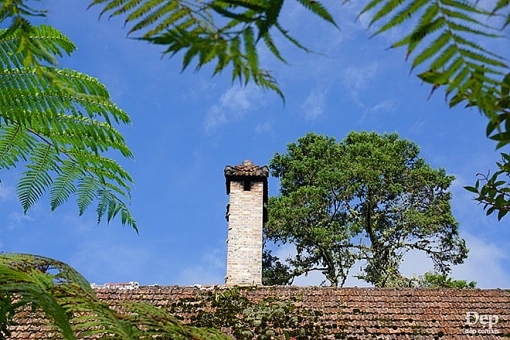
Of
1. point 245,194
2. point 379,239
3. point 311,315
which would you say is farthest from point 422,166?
point 311,315

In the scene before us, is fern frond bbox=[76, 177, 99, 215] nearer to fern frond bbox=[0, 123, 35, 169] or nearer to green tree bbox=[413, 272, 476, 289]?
fern frond bbox=[0, 123, 35, 169]

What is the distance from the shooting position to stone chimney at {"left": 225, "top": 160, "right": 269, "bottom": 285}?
10725mm

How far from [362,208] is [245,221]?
7.56 m

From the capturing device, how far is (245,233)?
1095cm

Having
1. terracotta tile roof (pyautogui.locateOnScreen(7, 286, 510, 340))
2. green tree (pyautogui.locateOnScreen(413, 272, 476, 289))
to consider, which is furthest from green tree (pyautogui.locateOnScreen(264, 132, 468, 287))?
terracotta tile roof (pyautogui.locateOnScreen(7, 286, 510, 340))

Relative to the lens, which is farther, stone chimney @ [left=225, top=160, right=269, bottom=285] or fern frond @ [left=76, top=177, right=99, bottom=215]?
stone chimney @ [left=225, top=160, right=269, bottom=285]

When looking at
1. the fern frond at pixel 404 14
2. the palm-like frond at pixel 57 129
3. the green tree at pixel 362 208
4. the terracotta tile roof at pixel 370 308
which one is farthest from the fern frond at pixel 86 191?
the green tree at pixel 362 208

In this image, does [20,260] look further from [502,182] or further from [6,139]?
[502,182]

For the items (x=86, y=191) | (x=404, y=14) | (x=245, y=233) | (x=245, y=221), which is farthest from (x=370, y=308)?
(x=404, y=14)

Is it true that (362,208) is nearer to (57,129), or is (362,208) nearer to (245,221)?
(245,221)

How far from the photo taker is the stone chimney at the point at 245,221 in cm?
1073

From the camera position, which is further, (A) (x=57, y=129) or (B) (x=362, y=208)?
(B) (x=362, y=208)

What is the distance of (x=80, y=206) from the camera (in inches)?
112

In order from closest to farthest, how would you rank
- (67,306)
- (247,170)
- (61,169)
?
(67,306)
(61,169)
(247,170)
